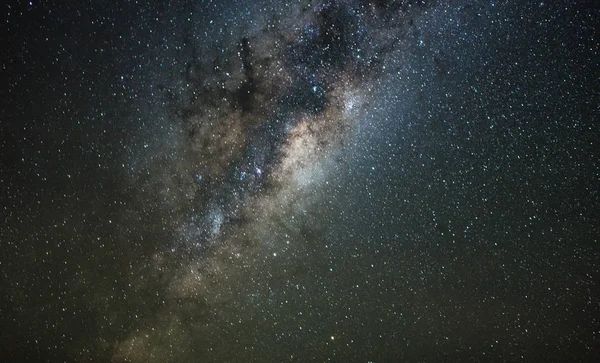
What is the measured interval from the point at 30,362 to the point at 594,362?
28.1 ft

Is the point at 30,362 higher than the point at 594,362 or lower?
higher

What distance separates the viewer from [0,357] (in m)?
5.50

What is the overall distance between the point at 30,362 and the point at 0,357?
0.42 meters

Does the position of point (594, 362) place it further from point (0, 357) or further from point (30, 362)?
point (0, 357)

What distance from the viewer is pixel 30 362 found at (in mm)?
5645

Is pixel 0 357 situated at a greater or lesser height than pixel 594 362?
greater

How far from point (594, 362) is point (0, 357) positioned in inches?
351

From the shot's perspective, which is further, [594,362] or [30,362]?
[30,362]

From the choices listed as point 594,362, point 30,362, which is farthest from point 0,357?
point 594,362

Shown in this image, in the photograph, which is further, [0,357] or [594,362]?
[0,357]

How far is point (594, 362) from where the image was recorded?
4988 millimetres
